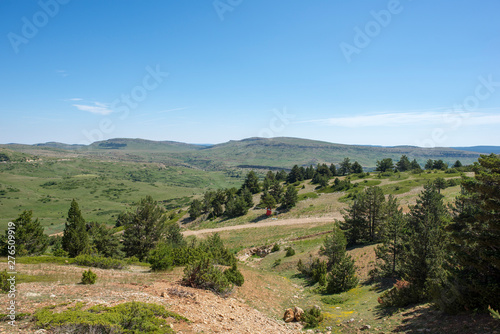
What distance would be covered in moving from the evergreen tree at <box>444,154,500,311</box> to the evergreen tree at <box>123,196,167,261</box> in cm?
2560

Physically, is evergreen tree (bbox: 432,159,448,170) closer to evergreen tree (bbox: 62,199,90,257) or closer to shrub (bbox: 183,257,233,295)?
shrub (bbox: 183,257,233,295)

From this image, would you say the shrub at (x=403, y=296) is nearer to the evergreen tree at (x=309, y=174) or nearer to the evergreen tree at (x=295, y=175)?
the evergreen tree at (x=295, y=175)

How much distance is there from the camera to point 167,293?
448 inches

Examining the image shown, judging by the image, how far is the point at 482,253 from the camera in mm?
9102

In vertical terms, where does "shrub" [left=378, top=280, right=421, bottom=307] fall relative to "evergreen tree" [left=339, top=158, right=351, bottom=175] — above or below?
below

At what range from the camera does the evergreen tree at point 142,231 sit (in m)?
26.4

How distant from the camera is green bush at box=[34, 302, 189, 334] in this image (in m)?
7.02

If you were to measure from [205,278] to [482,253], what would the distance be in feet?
39.7

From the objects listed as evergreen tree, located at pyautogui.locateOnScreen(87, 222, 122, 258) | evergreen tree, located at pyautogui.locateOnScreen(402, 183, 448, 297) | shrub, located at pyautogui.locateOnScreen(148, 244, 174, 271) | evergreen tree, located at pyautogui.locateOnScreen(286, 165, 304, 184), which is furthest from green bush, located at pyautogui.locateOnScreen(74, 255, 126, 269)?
evergreen tree, located at pyautogui.locateOnScreen(286, 165, 304, 184)

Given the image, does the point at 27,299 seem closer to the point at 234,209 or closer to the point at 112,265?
the point at 112,265

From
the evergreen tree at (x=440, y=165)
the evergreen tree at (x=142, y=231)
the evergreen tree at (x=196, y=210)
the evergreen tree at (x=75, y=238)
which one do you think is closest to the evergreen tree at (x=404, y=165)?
the evergreen tree at (x=440, y=165)

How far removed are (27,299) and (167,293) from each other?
203 inches

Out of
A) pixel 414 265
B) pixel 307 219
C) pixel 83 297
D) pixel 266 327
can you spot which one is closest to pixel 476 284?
pixel 414 265

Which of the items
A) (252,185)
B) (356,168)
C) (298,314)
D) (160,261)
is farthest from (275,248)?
(356,168)
